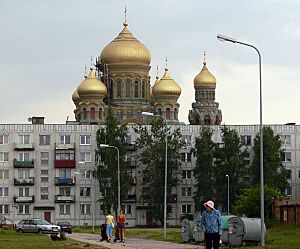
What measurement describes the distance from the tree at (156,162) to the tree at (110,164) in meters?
2.59

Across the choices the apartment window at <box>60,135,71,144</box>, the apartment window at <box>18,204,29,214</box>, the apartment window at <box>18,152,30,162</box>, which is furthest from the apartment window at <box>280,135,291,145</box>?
the apartment window at <box>18,204,29,214</box>

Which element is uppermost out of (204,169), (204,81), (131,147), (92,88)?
(204,81)

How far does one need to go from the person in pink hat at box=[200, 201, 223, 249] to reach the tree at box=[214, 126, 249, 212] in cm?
7731

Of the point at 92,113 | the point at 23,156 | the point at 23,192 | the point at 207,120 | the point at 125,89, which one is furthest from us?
the point at 207,120

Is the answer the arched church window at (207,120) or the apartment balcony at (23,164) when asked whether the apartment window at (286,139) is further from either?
the apartment balcony at (23,164)

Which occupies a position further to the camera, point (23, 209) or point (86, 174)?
point (86, 174)

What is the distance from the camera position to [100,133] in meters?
107

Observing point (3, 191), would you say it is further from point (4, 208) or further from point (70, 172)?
point (70, 172)

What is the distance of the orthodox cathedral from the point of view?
122688 millimetres

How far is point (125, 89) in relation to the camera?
12450 cm

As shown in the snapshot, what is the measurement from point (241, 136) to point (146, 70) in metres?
18.3

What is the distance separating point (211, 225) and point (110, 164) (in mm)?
79287

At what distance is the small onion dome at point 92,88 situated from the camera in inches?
4813

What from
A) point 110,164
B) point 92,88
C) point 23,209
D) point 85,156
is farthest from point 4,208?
point 92,88
